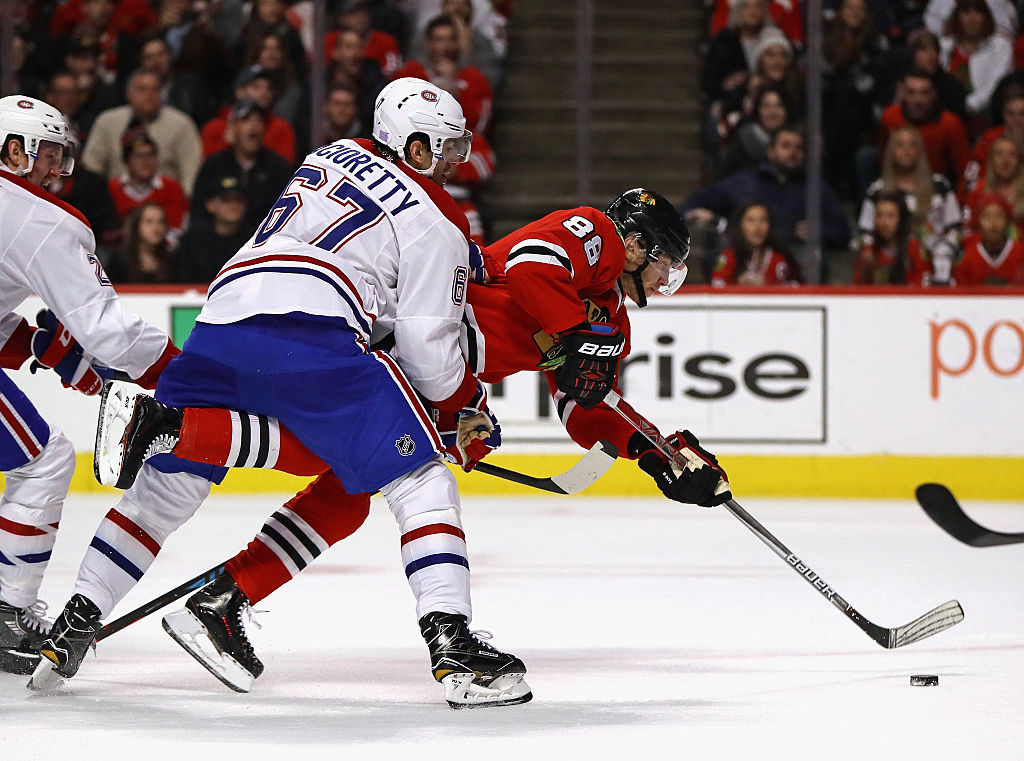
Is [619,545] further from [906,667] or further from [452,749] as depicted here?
[452,749]

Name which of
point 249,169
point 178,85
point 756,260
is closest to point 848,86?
point 756,260

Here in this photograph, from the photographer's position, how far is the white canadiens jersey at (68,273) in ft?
9.69

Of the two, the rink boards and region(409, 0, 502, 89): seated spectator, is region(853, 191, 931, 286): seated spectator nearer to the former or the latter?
the rink boards

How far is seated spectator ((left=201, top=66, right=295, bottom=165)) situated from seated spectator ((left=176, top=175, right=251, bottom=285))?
0.73 ft

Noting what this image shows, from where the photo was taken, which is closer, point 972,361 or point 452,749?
point 452,749

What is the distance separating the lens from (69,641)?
2938 millimetres

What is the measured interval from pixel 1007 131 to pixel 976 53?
1.44 ft

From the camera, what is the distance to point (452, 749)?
97.4 inches

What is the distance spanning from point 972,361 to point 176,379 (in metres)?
4.47

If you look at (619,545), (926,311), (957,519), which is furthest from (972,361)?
(957,519)

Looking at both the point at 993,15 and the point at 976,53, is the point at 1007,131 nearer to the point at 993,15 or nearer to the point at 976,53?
the point at 976,53

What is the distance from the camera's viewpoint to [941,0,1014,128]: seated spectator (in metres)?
6.95

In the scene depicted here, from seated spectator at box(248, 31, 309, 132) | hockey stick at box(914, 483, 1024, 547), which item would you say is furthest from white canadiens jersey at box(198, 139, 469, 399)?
seated spectator at box(248, 31, 309, 132)

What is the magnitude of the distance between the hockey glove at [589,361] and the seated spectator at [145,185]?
4104 mm
